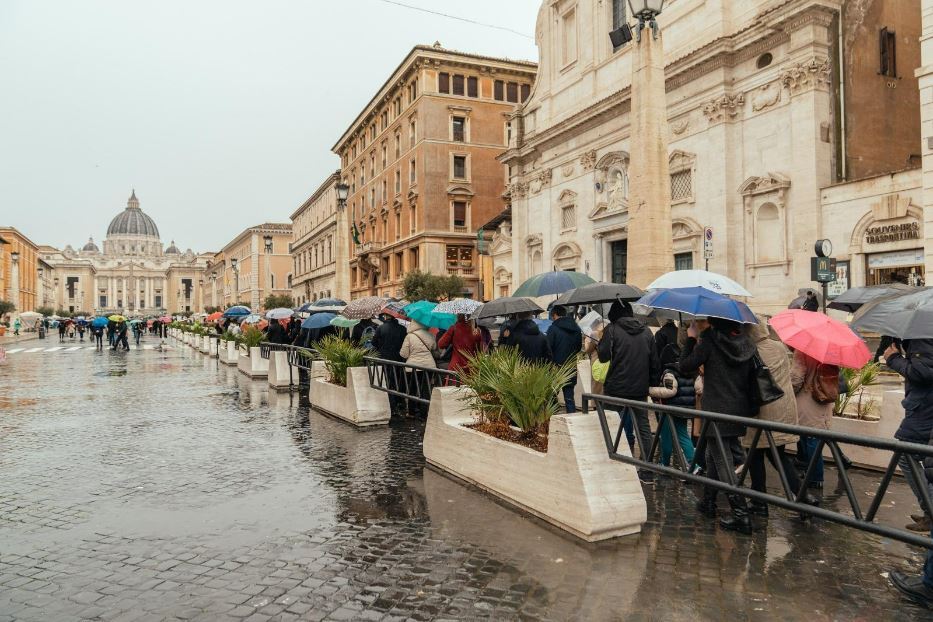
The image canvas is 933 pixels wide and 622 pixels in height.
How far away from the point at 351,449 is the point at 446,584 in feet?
15.4

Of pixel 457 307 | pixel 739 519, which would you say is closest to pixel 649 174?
pixel 457 307

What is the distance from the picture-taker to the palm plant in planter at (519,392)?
604 centimetres

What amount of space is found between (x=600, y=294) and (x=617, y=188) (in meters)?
21.0

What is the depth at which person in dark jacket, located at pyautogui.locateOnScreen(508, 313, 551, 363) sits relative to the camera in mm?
8664

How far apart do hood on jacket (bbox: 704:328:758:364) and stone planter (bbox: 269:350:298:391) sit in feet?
40.1

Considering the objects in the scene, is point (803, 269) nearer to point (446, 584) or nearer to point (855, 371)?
point (855, 371)

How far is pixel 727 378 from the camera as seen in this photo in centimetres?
539

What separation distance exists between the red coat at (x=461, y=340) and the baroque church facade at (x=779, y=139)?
10072 mm

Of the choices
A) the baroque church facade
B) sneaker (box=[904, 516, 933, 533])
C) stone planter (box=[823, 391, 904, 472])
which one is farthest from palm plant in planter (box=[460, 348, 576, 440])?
the baroque church facade

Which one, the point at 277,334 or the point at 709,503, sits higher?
the point at 277,334

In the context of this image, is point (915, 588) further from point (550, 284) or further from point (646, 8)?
point (646, 8)

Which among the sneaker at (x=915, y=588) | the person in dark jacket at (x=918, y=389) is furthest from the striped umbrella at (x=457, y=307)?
the sneaker at (x=915, y=588)

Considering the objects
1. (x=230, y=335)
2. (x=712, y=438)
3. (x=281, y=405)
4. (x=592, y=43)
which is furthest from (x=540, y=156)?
(x=712, y=438)

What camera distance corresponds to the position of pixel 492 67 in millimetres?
49969
